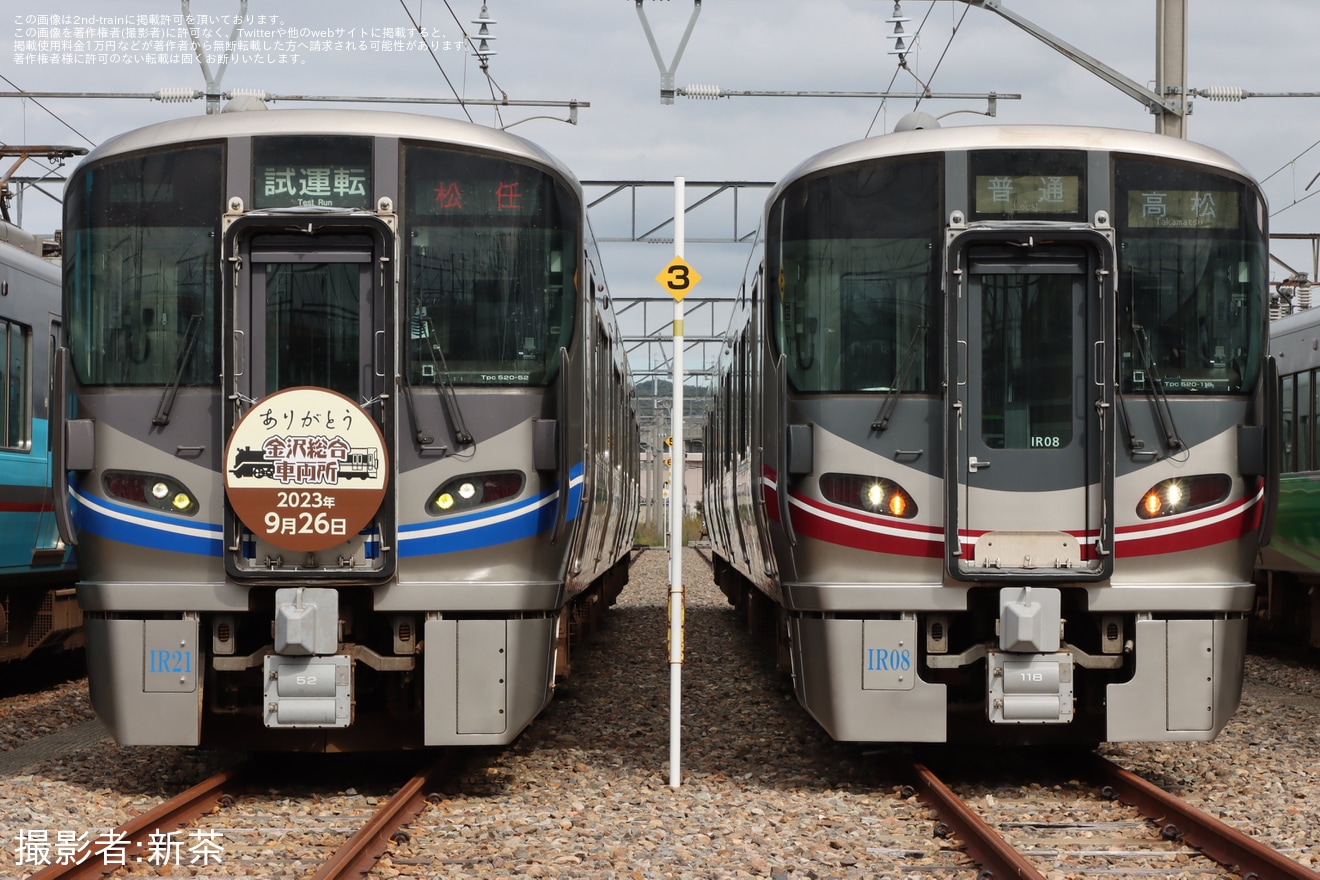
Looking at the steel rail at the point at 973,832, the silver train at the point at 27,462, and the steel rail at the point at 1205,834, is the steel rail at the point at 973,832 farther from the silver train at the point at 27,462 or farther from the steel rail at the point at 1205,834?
the silver train at the point at 27,462

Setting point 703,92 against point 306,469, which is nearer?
point 306,469

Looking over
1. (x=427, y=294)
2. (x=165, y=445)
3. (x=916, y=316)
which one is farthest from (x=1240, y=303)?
(x=165, y=445)

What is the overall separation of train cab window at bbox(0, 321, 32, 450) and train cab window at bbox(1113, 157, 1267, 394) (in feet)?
24.9

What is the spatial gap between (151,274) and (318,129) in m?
1.01

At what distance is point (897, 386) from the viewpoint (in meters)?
7.01

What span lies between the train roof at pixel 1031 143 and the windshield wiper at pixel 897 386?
0.87 metres

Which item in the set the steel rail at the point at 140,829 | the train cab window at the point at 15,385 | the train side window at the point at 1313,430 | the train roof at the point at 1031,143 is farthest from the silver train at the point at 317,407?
the train side window at the point at 1313,430

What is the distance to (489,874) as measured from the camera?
567 cm

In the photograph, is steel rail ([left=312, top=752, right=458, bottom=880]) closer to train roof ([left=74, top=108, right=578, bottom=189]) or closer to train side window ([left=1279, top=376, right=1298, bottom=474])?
train roof ([left=74, top=108, right=578, bottom=189])

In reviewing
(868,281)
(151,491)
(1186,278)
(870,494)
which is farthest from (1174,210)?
(151,491)

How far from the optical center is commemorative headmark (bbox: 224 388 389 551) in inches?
258

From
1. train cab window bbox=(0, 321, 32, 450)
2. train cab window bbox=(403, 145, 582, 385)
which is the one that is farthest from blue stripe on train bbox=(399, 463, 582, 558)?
train cab window bbox=(0, 321, 32, 450)

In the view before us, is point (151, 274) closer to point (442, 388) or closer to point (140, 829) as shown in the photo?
point (442, 388)

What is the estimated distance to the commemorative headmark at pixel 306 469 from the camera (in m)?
6.56
